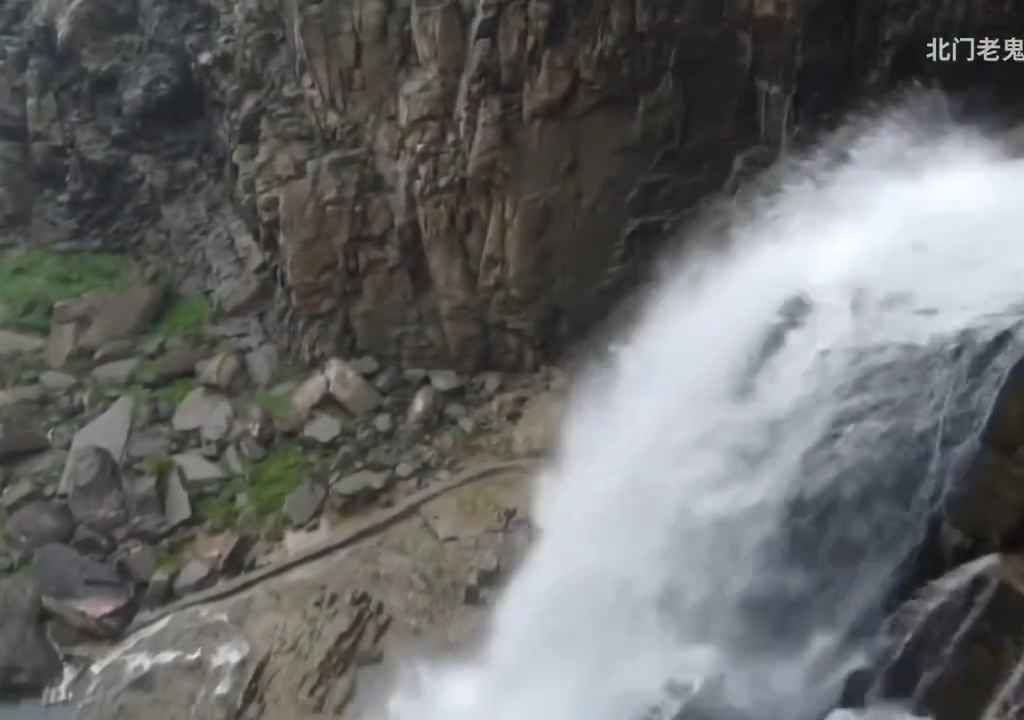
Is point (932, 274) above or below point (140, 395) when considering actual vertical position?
above

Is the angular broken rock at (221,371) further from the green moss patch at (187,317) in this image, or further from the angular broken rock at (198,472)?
the angular broken rock at (198,472)

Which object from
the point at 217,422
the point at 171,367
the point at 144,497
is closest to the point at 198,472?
the point at 144,497

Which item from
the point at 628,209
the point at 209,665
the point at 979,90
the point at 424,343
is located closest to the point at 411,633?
the point at 209,665

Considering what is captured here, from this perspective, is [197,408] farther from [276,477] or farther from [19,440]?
[19,440]

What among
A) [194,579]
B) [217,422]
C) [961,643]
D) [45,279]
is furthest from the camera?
[45,279]

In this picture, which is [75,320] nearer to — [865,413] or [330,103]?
[330,103]

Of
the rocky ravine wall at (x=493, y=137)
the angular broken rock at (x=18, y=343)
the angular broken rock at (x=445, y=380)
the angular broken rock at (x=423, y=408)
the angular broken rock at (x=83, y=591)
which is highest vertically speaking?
the rocky ravine wall at (x=493, y=137)
